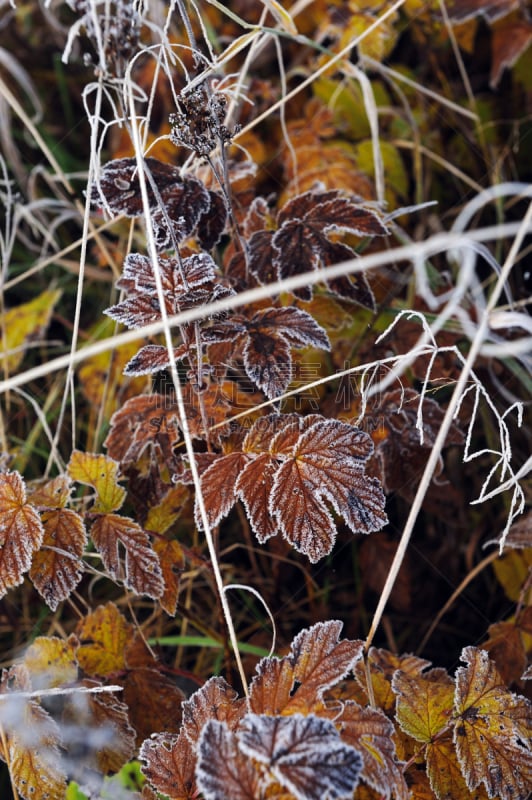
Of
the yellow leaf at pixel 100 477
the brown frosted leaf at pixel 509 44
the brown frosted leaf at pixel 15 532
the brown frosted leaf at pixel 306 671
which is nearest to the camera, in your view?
the brown frosted leaf at pixel 306 671

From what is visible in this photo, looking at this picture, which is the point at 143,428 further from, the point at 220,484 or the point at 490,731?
the point at 490,731

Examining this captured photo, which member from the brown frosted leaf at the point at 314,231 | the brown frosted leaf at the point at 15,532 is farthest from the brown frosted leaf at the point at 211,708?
the brown frosted leaf at the point at 314,231

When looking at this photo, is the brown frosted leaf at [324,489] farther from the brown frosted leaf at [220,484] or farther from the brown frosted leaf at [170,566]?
the brown frosted leaf at [170,566]

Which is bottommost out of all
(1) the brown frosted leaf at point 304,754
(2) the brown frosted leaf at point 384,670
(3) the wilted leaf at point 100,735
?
(2) the brown frosted leaf at point 384,670

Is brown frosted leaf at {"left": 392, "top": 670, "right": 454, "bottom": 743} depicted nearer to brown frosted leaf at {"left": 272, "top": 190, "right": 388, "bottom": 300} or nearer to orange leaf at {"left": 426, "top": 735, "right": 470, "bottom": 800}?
orange leaf at {"left": 426, "top": 735, "right": 470, "bottom": 800}

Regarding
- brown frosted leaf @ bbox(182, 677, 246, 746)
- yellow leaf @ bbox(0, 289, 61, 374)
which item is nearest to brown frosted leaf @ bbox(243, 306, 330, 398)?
brown frosted leaf @ bbox(182, 677, 246, 746)

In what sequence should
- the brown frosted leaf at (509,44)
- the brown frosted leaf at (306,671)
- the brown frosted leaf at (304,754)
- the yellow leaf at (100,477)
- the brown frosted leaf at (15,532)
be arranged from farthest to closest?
the brown frosted leaf at (509,44) → the yellow leaf at (100,477) → the brown frosted leaf at (15,532) → the brown frosted leaf at (306,671) → the brown frosted leaf at (304,754)

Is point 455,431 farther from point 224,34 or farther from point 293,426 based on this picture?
point 224,34

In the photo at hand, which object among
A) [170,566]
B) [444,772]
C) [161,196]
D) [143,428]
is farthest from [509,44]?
[444,772]

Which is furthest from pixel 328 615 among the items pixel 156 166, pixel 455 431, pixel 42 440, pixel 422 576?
pixel 156 166
